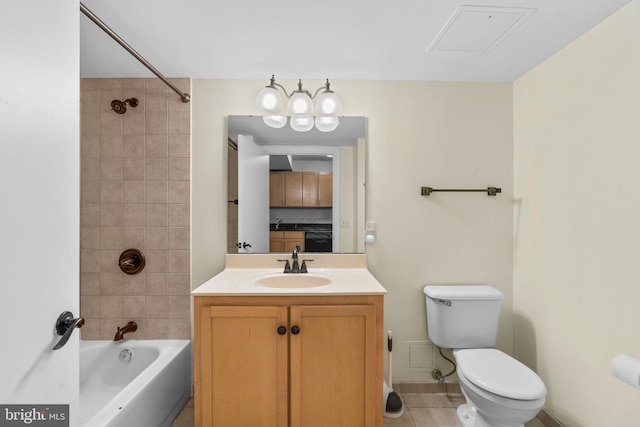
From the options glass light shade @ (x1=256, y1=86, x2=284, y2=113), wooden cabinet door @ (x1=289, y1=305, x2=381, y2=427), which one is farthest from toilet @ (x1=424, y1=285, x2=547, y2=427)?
glass light shade @ (x1=256, y1=86, x2=284, y2=113)

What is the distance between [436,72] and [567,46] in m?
0.66

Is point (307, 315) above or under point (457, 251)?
under

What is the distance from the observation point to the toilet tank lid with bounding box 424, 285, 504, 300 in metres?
1.85

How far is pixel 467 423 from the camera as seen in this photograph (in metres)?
1.73

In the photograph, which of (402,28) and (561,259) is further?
(561,259)

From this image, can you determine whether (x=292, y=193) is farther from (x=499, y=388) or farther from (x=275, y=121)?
A: (x=499, y=388)

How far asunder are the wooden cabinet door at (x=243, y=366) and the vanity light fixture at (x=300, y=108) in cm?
120

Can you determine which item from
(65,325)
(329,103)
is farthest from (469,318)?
(65,325)

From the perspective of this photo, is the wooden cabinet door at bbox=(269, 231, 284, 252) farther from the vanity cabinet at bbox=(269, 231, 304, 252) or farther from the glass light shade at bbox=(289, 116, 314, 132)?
the glass light shade at bbox=(289, 116, 314, 132)

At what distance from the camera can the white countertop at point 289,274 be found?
1488 mm

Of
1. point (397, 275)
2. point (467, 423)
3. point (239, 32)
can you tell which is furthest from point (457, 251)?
point (239, 32)

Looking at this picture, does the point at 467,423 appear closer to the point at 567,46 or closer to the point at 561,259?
the point at 561,259

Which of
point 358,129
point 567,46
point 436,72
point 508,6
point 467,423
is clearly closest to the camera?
point 508,6

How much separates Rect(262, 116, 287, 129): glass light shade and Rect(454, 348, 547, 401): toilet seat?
176cm
